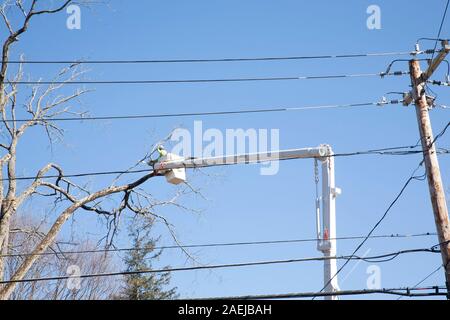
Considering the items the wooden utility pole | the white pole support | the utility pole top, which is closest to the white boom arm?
the white pole support

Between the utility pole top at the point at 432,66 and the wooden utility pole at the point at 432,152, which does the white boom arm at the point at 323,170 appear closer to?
the wooden utility pole at the point at 432,152

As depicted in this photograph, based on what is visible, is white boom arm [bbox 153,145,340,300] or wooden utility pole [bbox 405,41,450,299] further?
white boom arm [bbox 153,145,340,300]

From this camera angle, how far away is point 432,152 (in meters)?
12.4

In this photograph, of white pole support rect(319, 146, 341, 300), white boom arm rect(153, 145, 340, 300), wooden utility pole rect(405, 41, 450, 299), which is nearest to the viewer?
wooden utility pole rect(405, 41, 450, 299)

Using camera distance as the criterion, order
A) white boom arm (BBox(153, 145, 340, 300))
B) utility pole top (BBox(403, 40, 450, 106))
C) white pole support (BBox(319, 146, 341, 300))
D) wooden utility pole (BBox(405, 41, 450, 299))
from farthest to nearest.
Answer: utility pole top (BBox(403, 40, 450, 106)) < white boom arm (BBox(153, 145, 340, 300)) < white pole support (BBox(319, 146, 341, 300)) < wooden utility pole (BBox(405, 41, 450, 299))

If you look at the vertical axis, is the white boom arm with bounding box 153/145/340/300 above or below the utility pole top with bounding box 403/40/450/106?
below

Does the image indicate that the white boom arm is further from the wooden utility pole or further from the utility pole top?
the utility pole top

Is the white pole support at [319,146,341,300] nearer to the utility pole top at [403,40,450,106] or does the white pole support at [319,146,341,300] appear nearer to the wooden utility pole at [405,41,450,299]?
the wooden utility pole at [405,41,450,299]

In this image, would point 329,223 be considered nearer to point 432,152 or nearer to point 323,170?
point 323,170

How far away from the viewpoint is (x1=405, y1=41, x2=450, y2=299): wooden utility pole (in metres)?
11.6
